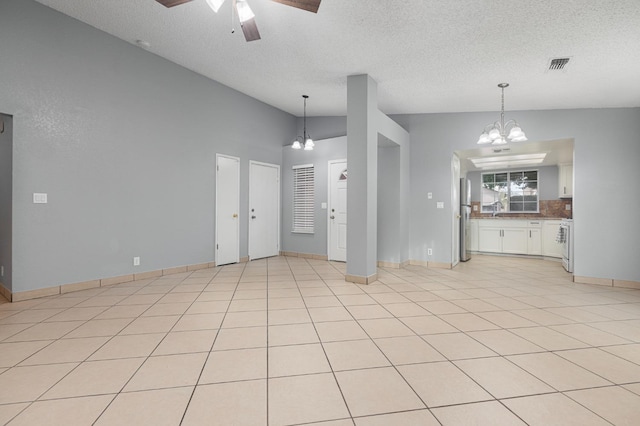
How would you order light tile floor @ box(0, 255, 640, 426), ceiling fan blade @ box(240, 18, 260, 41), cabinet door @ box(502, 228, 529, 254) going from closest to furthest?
light tile floor @ box(0, 255, 640, 426) < ceiling fan blade @ box(240, 18, 260, 41) < cabinet door @ box(502, 228, 529, 254)

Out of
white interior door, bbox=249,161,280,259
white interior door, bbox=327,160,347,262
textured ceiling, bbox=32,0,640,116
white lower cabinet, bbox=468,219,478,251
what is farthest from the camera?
white lower cabinet, bbox=468,219,478,251

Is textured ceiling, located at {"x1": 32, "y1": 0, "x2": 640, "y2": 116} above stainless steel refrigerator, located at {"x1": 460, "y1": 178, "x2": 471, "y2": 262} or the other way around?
above

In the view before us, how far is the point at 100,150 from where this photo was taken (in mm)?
3971

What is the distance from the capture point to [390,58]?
3820 mm

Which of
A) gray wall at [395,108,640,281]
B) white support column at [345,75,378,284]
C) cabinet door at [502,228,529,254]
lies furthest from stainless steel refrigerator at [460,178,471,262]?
white support column at [345,75,378,284]

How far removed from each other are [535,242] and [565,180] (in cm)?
153

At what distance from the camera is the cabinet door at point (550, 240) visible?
6.79 meters

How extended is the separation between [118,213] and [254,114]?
3.25 metres

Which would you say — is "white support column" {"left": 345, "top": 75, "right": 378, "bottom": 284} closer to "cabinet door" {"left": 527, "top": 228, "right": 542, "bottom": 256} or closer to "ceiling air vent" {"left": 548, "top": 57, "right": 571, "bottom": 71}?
"ceiling air vent" {"left": 548, "top": 57, "right": 571, "bottom": 71}

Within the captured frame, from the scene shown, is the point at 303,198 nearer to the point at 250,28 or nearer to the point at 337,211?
the point at 337,211

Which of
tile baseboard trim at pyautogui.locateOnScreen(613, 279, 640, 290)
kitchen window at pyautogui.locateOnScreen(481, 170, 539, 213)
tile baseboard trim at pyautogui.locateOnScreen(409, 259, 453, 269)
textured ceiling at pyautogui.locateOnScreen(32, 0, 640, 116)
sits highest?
textured ceiling at pyautogui.locateOnScreen(32, 0, 640, 116)

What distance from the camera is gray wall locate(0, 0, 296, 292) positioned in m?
3.38

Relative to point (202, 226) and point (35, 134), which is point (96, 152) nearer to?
point (35, 134)

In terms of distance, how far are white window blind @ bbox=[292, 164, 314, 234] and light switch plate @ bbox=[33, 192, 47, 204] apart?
169 inches
